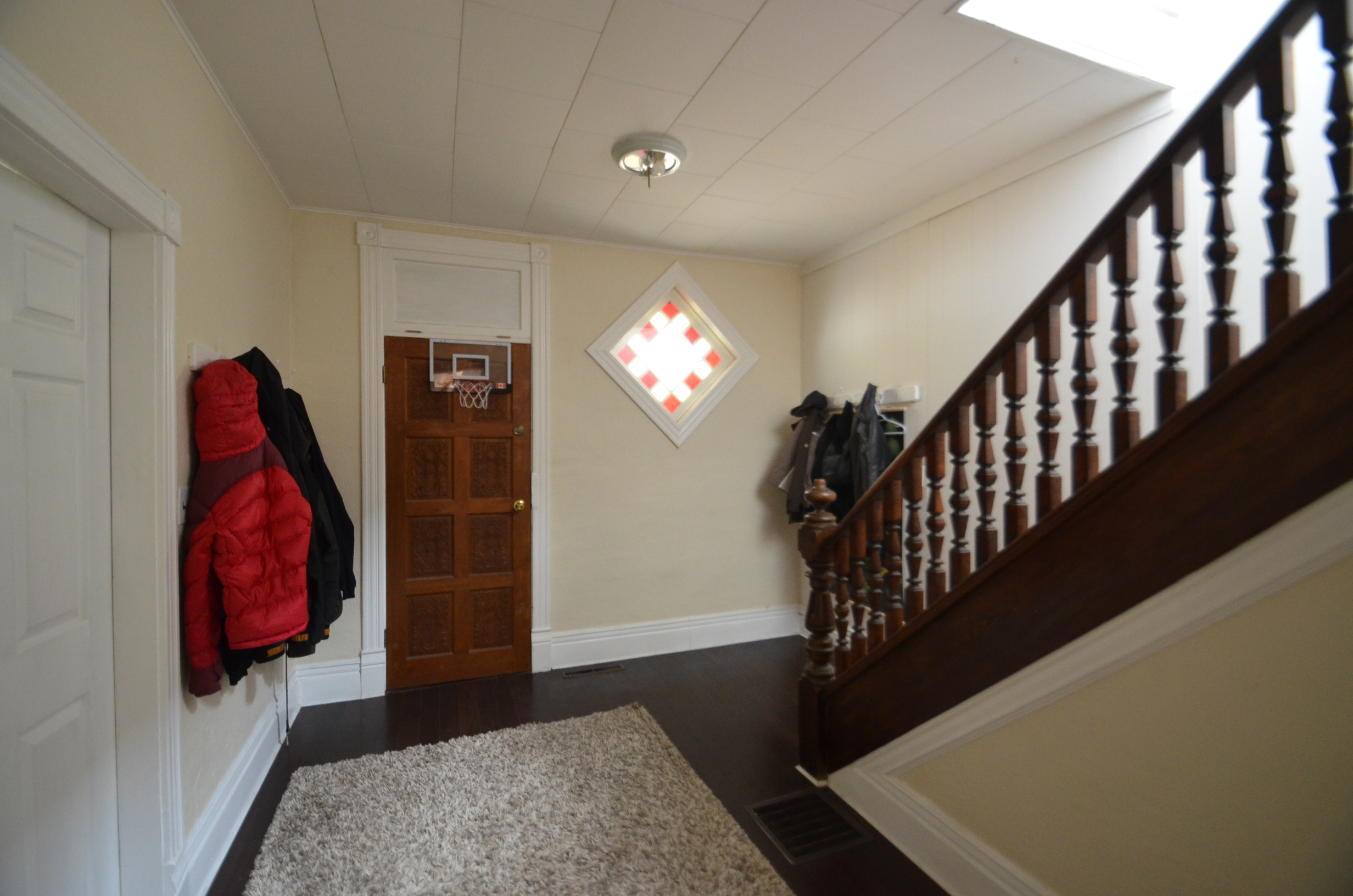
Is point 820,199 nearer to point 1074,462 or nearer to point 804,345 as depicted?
point 804,345

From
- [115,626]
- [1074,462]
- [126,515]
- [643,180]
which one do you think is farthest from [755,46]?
[115,626]

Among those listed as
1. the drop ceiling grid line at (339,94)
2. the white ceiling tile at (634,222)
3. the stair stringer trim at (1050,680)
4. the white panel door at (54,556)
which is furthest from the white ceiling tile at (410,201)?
the stair stringer trim at (1050,680)

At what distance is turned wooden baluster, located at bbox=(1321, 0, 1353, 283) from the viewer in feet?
3.25

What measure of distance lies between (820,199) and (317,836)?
345cm

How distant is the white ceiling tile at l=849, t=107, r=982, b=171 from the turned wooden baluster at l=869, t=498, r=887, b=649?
1.52 m

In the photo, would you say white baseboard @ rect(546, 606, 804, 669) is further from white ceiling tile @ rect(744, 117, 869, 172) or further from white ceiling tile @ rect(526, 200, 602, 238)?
white ceiling tile @ rect(744, 117, 869, 172)

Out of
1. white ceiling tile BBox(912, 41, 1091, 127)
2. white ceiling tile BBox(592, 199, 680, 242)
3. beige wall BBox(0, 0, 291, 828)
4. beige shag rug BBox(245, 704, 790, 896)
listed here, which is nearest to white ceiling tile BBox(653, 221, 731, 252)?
white ceiling tile BBox(592, 199, 680, 242)

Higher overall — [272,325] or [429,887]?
[272,325]

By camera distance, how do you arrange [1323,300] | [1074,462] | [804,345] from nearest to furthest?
Result: [1323,300] < [1074,462] < [804,345]

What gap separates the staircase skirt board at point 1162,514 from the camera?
1.03 m

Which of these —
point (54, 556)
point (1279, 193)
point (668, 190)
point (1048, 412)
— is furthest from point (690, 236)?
point (54, 556)

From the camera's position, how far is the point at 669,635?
3807mm

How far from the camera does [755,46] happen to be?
1.88m

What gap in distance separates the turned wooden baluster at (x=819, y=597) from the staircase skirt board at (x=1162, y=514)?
381mm
